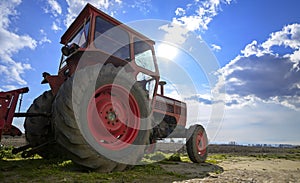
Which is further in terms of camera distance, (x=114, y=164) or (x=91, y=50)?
(x=91, y=50)

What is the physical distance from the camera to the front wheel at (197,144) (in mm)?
7539

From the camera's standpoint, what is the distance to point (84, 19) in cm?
532

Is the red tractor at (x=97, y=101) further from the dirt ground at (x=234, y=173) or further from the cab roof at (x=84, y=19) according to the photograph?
the dirt ground at (x=234, y=173)

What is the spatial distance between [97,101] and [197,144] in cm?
439

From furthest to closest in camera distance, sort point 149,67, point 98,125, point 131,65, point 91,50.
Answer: point 149,67
point 131,65
point 91,50
point 98,125

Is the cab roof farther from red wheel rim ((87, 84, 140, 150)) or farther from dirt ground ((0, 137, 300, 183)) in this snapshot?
dirt ground ((0, 137, 300, 183))

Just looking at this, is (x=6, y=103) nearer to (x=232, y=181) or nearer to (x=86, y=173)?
(x=86, y=173)

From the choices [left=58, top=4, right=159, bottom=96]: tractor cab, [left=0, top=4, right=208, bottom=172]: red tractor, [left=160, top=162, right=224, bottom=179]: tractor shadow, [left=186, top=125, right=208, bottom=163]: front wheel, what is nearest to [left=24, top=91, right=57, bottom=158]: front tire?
[left=0, top=4, right=208, bottom=172]: red tractor

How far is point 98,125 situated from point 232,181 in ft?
8.34

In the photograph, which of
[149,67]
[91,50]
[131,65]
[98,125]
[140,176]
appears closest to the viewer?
[140,176]

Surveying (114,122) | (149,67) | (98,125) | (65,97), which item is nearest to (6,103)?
(65,97)

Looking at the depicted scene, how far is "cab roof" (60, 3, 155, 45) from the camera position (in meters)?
5.09

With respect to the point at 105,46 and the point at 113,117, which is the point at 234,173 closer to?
the point at 113,117

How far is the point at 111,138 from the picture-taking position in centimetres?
447
